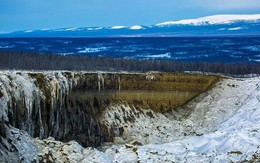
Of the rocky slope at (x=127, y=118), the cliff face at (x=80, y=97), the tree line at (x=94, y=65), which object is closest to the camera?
the rocky slope at (x=127, y=118)

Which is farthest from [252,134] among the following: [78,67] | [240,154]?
[78,67]

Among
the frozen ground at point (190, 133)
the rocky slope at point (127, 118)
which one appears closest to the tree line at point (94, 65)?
the rocky slope at point (127, 118)

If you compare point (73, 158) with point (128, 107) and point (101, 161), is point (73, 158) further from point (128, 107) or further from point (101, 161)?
point (128, 107)

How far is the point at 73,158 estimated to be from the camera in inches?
1731

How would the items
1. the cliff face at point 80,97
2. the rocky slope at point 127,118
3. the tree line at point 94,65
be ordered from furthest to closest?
the tree line at point 94,65, the cliff face at point 80,97, the rocky slope at point 127,118

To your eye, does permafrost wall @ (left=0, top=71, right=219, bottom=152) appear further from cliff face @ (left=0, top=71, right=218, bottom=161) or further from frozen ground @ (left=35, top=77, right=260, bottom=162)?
frozen ground @ (left=35, top=77, right=260, bottom=162)

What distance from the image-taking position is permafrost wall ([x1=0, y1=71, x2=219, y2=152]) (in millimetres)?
52688

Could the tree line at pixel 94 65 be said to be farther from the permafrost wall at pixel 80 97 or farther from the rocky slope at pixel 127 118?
the rocky slope at pixel 127 118

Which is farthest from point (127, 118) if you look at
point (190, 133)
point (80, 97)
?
point (190, 133)

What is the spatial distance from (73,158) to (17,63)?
34788 millimetres

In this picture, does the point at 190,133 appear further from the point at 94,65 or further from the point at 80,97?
the point at 94,65

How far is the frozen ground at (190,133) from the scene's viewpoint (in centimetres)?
4553

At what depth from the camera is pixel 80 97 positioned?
2461 inches

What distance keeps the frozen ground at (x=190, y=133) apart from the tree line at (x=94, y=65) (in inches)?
519
